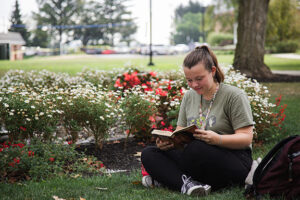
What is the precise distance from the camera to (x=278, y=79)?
43.7ft

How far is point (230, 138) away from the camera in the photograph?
285 centimetres

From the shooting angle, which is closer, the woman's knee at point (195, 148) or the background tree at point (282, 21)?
the woman's knee at point (195, 148)

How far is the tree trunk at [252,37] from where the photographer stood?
13.5 m

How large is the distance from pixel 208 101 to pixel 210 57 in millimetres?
387

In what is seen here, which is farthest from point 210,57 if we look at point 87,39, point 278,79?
point 87,39

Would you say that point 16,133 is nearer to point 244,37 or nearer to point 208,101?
point 208,101

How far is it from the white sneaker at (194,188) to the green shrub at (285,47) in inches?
1508

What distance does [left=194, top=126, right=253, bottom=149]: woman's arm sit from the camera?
281cm

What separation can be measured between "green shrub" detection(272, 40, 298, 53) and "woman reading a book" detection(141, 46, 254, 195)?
1501 inches

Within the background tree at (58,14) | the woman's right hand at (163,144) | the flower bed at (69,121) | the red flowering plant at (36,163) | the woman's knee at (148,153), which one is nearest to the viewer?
the woman's right hand at (163,144)

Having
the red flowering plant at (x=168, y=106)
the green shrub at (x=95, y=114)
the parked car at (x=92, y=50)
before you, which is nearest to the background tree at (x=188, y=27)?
the parked car at (x=92, y=50)

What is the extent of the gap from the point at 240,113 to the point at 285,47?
3890cm

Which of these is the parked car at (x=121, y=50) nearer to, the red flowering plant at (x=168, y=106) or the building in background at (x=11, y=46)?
the building in background at (x=11, y=46)

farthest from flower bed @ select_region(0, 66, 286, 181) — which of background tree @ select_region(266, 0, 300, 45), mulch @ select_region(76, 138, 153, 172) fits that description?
background tree @ select_region(266, 0, 300, 45)
